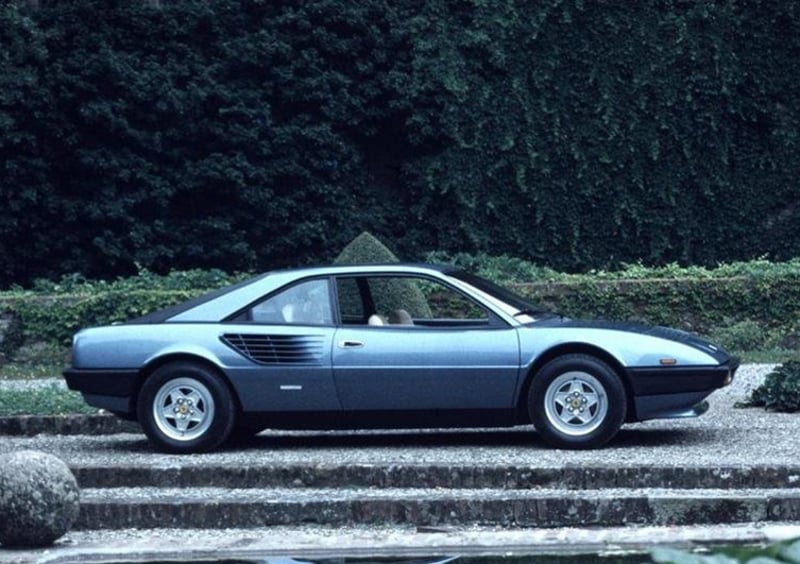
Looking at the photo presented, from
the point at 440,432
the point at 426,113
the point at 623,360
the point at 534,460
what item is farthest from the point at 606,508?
the point at 426,113

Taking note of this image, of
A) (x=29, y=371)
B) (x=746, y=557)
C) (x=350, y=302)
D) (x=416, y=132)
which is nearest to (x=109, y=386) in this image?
(x=350, y=302)

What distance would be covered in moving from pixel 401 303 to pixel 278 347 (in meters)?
4.56

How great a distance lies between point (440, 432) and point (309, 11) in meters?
13.5

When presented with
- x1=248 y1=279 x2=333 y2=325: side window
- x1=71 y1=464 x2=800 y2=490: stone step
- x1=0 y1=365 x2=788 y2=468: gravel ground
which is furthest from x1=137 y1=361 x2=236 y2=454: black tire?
x1=71 y1=464 x2=800 y2=490: stone step

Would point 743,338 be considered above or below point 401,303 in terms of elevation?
below

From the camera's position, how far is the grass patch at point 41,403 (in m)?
12.7

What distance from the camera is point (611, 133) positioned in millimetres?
24656

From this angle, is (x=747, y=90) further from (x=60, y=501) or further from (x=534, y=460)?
→ (x=60, y=501)

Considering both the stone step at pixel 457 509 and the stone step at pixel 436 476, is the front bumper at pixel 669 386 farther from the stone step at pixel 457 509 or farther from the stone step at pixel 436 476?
the stone step at pixel 457 509

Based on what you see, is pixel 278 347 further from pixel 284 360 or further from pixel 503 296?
pixel 503 296

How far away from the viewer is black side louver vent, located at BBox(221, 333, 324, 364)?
10.9m

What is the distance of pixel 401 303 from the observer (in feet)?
50.7

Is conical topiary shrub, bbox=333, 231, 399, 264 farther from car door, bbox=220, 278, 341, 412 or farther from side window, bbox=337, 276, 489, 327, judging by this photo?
car door, bbox=220, 278, 341, 412

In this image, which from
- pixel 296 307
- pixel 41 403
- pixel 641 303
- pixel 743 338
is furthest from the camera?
pixel 641 303
